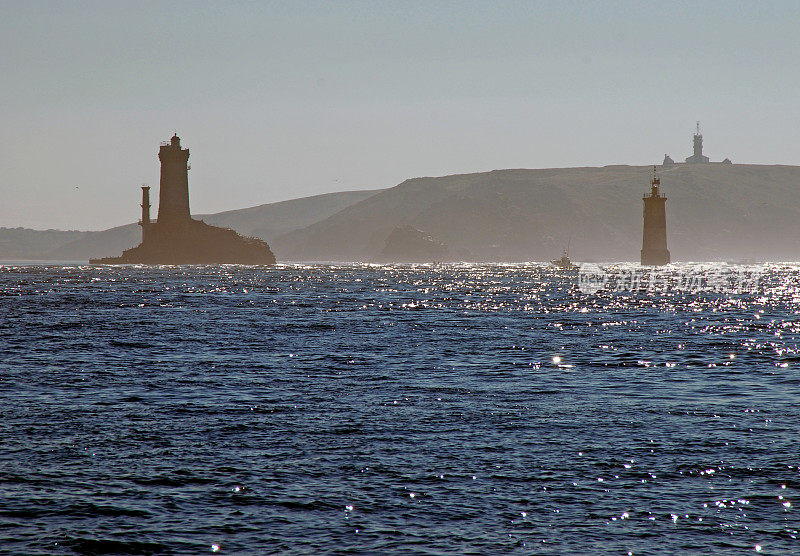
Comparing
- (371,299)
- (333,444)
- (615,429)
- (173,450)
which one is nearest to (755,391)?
(615,429)

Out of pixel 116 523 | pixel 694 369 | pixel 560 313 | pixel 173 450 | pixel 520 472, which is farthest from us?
pixel 560 313

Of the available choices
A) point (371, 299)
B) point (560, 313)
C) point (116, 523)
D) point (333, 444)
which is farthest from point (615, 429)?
point (371, 299)

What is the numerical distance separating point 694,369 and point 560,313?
3388 centimetres

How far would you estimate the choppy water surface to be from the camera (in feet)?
41.2

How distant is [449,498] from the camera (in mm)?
14148

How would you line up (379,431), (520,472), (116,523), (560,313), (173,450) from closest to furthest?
(116,523) < (520,472) < (173,450) < (379,431) < (560,313)

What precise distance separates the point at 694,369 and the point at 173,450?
20.6m

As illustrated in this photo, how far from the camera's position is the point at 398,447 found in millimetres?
17875

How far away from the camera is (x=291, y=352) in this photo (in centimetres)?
3703

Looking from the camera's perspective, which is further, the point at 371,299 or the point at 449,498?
the point at 371,299

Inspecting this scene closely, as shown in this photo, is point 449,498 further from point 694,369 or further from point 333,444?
point 694,369

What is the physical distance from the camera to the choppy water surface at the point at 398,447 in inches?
494

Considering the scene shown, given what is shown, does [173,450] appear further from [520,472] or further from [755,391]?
[755,391]

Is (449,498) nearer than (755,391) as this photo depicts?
Yes
